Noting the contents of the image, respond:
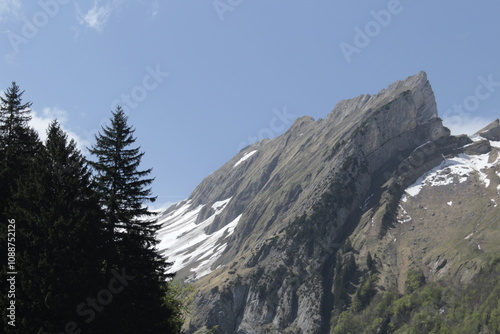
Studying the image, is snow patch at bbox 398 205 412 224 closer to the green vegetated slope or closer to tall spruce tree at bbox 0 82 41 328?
the green vegetated slope

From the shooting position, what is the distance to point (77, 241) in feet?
88.6

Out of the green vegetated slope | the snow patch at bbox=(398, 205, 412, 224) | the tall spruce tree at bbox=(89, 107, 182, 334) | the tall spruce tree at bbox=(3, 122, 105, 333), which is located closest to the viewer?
the tall spruce tree at bbox=(3, 122, 105, 333)

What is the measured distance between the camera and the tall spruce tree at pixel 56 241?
2419 cm

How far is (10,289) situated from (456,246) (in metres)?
157

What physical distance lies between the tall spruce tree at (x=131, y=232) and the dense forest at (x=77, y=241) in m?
0.08

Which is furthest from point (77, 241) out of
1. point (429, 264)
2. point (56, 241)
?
point (429, 264)

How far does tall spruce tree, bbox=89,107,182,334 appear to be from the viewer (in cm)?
3039

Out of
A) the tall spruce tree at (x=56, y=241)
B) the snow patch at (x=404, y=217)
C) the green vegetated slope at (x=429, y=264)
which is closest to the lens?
the tall spruce tree at (x=56, y=241)

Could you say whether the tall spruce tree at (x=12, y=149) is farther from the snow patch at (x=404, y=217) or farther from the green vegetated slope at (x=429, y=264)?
the snow patch at (x=404, y=217)

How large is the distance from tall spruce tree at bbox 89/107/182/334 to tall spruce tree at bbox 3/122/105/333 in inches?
76.5

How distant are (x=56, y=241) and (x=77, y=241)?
4.33 ft

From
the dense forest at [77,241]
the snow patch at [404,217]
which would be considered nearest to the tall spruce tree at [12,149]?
the dense forest at [77,241]

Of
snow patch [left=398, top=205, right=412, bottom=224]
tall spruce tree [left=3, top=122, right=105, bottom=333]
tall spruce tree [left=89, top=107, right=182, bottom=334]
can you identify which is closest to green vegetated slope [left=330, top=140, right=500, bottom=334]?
snow patch [left=398, top=205, right=412, bottom=224]

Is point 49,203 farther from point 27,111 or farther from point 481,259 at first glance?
point 481,259
